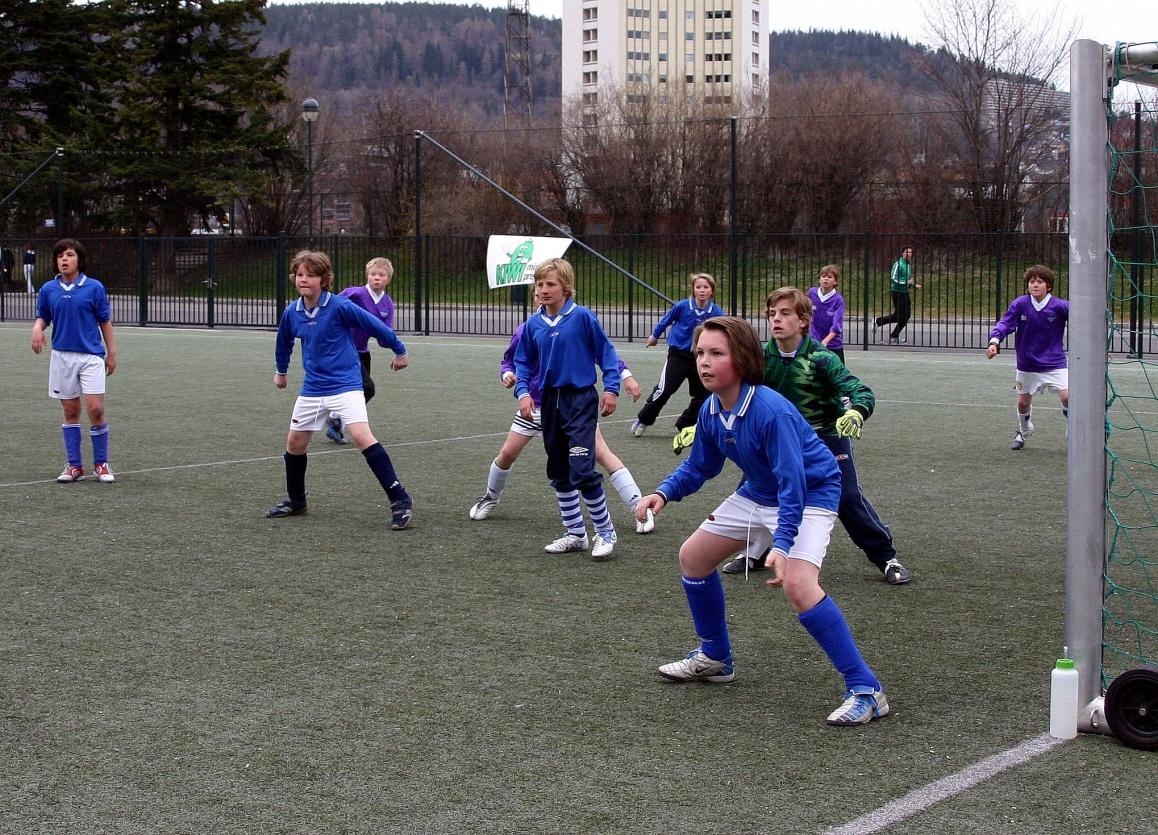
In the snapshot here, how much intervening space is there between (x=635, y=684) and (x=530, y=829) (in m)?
1.43

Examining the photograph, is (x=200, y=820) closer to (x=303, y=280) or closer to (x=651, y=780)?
(x=651, y=780)

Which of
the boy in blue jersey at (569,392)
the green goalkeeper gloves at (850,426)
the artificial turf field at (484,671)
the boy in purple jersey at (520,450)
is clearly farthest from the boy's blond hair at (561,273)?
the green goalkeeper gloves at (850,426)

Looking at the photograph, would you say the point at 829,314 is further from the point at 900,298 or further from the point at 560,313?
the point at 900,298

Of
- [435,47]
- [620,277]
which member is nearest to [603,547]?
[620,277]

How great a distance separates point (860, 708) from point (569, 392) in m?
3.34

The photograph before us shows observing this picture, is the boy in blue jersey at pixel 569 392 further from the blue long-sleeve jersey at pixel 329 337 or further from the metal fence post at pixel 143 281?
the metal fence post at pixel 143 281

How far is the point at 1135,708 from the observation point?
445cm

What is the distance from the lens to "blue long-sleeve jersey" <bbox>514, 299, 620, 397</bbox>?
7.70m

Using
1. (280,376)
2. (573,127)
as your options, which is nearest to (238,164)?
(573,127)

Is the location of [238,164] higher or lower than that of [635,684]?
higher

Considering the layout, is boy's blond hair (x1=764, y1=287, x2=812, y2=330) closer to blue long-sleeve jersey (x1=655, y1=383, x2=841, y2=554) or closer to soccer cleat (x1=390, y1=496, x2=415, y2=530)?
blue long-sleeve jersey (x1=655, y1=383, x2=841, y2=554)

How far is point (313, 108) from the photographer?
3106 centimetres

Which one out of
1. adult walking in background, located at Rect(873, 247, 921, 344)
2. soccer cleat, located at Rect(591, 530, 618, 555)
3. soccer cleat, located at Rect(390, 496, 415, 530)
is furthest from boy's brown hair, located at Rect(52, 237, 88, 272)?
adult walking in background, located at Rect(873, 247, 921, 344)

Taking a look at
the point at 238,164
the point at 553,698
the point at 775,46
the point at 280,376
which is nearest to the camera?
the point at 553,698
